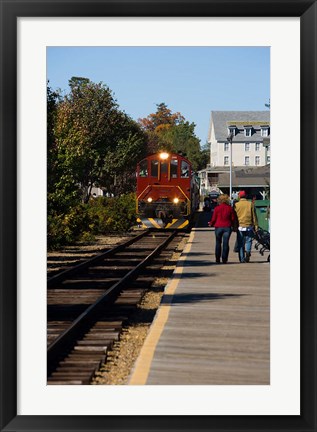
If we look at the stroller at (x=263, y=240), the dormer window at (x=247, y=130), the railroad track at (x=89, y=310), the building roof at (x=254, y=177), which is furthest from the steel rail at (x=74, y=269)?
the dormer window at (x=247, y=130)

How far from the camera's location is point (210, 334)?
8.88 metres

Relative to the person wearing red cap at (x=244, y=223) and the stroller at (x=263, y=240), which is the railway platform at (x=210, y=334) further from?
the stroller at (x=263, y=240)

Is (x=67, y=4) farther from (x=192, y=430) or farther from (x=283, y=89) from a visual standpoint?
(x=192, y=430)

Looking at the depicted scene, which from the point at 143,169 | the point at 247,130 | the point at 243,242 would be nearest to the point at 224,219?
the point at 243,242

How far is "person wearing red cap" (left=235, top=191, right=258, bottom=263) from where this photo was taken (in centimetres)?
1716

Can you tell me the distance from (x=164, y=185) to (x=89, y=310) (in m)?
21.1

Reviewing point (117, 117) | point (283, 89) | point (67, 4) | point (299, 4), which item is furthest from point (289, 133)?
point (117, 117)

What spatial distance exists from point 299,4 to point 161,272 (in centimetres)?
1281

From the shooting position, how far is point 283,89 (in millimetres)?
6234

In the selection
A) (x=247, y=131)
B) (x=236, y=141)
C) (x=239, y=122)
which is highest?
(x=239, y=122)

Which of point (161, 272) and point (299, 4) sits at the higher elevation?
point (299, 4)

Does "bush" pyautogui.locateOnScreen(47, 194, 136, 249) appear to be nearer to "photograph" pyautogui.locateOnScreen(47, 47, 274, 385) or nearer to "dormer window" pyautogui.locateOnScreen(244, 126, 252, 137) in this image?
"photograph" pyautogui.locateOnScreen(47, 47, 274, 385)

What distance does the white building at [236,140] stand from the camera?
2628 inches

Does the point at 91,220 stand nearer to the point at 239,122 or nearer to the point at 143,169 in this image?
the point at 143,169
